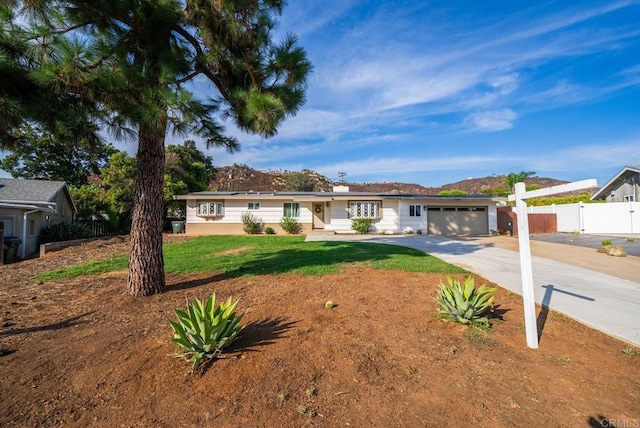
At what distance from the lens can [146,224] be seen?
5340 mm

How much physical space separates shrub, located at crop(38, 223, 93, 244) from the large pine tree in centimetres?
1189

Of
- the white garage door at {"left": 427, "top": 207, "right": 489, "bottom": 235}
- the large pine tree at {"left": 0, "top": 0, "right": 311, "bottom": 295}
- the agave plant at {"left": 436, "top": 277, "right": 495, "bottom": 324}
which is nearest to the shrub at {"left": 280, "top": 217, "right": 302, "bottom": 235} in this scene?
the white garage door at {"left": 427, "top": 207, "right": 489, "bottom": 235}

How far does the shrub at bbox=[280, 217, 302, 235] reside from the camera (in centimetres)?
1986

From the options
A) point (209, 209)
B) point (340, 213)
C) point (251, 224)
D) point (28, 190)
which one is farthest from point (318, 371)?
point (28, 190)

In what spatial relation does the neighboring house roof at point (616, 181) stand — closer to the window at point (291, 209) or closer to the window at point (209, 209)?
the window at point (291, 209)

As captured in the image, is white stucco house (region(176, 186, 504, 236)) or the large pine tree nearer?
the large pine tree

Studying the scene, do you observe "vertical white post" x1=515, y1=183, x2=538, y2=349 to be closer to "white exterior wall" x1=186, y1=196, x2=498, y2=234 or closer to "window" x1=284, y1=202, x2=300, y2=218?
"white exterior wall" x1=186, y1=196, x2=498, y2=234

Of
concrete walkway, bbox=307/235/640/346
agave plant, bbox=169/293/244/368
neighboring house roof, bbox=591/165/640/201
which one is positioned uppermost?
neighboring house roof, bbox=591/165/640/201

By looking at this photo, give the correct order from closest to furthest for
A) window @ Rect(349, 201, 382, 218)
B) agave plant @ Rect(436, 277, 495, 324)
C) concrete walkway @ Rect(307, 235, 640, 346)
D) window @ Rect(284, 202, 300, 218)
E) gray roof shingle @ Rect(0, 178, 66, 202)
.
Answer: agave plant @ Rect(436, 277, 495, 324) < concrete walkway @ Rect(307, 235, 640, 346) < gray roof shingle @ Rect(0, 178, 66, 202) < window @ Rect(349, 201, 382, 218) < window @ Rect(284, 202, 300, 218)

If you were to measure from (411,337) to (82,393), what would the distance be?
3.42 meters

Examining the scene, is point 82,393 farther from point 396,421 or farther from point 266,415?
point 396,421

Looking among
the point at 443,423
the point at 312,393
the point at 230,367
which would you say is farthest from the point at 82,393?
the point at 443,423

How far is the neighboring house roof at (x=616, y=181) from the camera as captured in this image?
22.4m

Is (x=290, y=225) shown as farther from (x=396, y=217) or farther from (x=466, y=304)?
(x=466, y=304)
